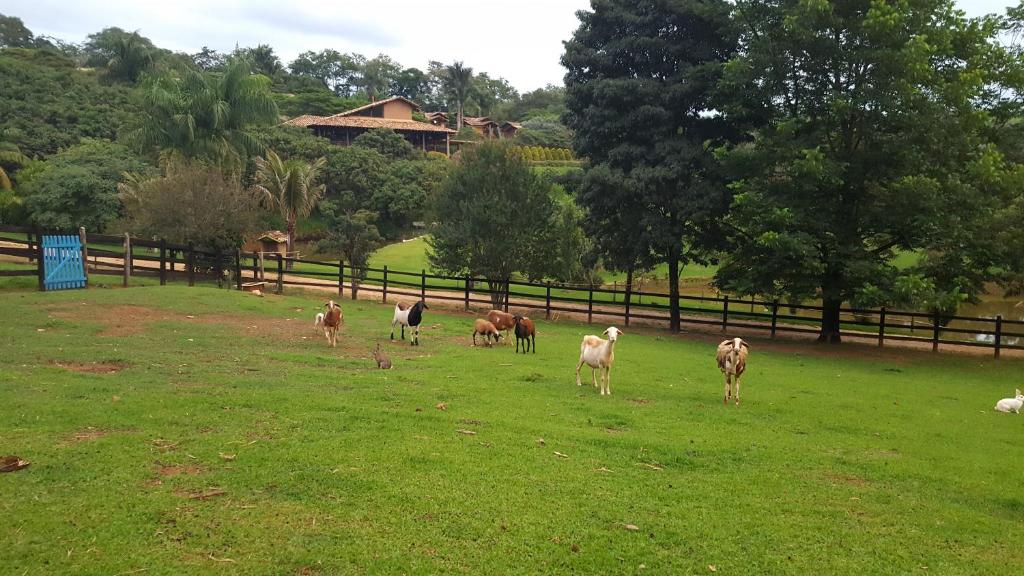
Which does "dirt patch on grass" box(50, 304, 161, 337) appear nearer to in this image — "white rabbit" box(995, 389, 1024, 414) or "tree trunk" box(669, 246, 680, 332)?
"tree trunk" box(669, 246, 680, 332)

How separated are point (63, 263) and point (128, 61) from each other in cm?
5600

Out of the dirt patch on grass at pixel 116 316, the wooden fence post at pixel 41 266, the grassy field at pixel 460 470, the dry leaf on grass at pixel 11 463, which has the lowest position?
the grassy field at pixel 460 470

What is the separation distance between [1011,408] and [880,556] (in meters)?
9.77

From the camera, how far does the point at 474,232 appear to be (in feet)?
93.1

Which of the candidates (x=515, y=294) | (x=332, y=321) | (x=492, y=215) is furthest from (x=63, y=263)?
(x=515, y=294)

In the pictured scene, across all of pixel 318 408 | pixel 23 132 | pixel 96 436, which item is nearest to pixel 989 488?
pixel 318 408

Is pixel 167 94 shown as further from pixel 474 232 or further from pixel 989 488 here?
pixel 989 488

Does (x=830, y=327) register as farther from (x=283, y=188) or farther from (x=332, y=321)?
(x=283, y=188)

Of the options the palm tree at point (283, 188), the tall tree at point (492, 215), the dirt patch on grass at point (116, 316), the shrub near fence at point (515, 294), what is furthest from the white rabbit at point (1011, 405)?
the palm tree at point (283, 188)

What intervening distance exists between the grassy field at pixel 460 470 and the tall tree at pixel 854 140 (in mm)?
7736

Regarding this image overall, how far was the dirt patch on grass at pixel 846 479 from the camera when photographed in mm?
8219

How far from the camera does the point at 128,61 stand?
68062 millimetres

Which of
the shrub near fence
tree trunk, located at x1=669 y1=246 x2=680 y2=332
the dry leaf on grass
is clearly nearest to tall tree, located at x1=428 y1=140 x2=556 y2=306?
the shrub near fence

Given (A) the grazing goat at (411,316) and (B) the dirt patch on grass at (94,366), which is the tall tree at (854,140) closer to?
(A) the grazing goat at (411,316)
